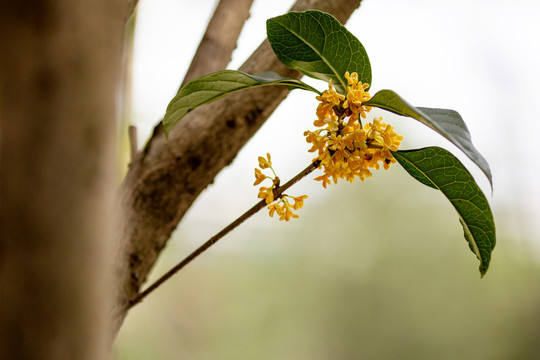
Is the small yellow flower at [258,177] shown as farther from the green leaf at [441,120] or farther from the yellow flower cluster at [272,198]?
the green leaf at [441,120]

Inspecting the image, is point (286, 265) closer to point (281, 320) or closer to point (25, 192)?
point (281, 320)

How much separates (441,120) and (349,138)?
0.25ft

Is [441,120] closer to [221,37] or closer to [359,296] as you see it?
[221,37]

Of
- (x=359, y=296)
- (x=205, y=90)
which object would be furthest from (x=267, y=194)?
(x=359, y=296)

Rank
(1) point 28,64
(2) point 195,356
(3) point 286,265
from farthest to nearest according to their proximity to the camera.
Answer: (3) point 286,265
(2) point 195,356
(1) point 28,64

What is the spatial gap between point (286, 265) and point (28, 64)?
175cm

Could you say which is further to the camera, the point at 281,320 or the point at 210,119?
the point at 281,320

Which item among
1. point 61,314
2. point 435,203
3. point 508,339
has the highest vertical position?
point 435,203

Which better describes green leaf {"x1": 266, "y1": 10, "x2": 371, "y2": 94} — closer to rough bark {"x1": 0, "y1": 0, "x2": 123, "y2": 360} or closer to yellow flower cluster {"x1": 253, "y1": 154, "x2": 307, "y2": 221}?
yellow flower cluster {"x1": 253, "y1": 154, "x2": 307, "y2": 221}

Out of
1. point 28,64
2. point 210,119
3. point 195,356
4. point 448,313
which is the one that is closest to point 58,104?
point 28,64

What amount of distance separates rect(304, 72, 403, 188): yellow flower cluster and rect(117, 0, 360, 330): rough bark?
0.61 feet

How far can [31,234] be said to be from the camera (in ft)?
0.62

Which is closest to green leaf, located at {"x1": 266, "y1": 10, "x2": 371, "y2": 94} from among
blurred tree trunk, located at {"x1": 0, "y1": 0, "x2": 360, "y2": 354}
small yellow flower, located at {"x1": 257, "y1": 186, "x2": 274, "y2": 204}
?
small yellow flower, located at {"x1": 257, "y1": 186, "x2": 274, "y2": 204}

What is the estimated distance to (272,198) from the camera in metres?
0.41
